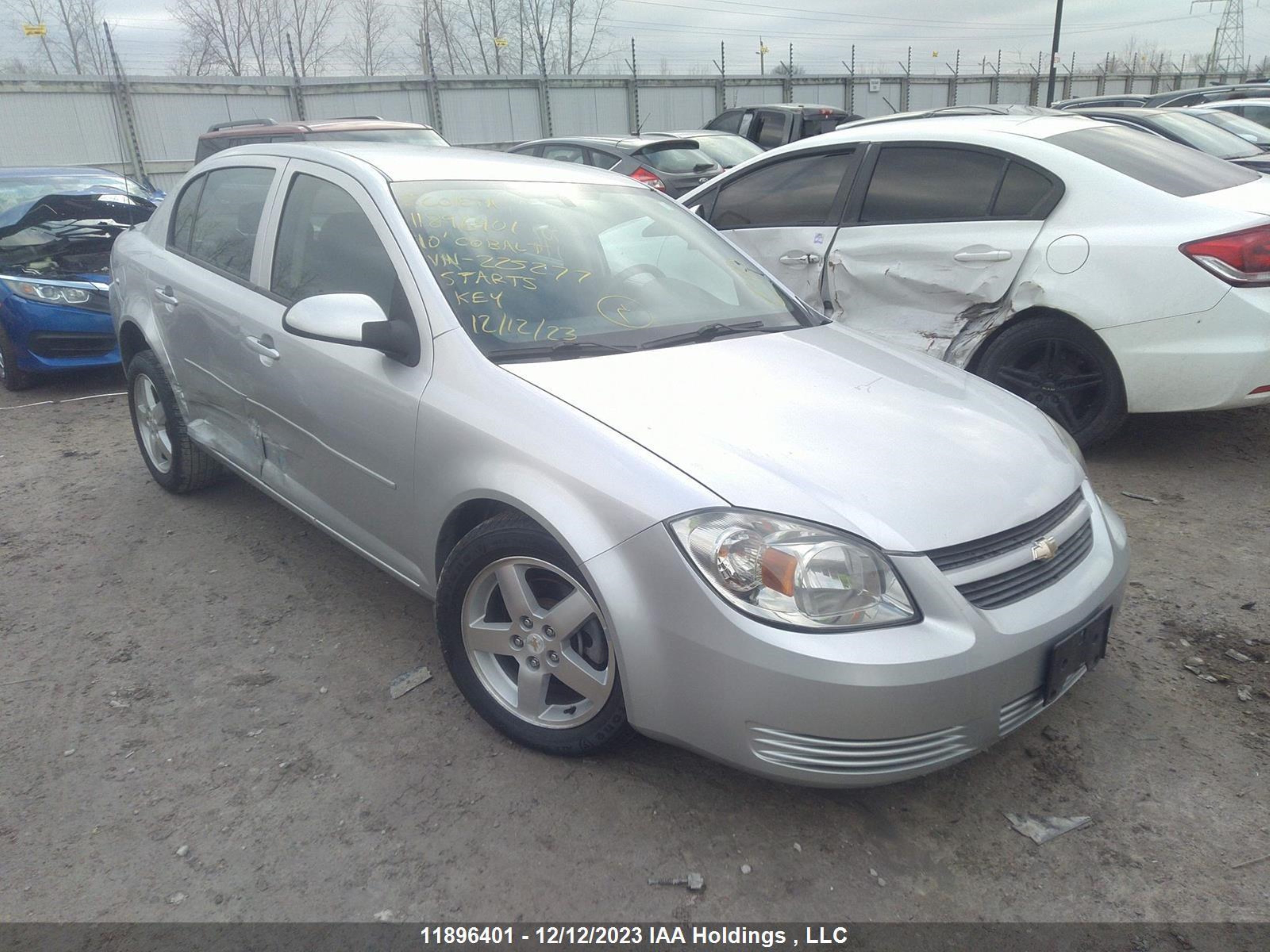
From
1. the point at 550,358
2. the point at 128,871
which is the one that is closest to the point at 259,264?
the point at 550,358

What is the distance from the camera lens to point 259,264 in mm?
3588

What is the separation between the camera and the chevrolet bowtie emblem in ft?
7.73

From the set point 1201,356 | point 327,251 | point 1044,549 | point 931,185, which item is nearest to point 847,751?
point 1044,549

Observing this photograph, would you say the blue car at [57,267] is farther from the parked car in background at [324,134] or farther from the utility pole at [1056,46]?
the utility pole at [1056,46]

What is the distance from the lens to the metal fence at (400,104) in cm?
1639

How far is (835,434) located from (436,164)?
1808 millimetres

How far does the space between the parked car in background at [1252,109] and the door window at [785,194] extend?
32.8 feet

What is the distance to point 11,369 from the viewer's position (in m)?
6.57

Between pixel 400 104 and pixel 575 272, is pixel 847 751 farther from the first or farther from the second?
pixel 400 104

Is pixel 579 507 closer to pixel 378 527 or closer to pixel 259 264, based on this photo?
pixel 378 527

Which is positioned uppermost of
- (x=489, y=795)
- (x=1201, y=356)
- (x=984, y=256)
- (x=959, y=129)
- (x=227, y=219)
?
(x=959, y=129)

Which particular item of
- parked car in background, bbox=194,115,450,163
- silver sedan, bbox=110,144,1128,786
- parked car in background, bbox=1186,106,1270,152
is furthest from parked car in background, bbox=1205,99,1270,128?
silver sedan, bbox=110,144,1128,786

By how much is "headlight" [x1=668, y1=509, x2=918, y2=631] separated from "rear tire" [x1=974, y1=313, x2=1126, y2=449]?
9.34 ft

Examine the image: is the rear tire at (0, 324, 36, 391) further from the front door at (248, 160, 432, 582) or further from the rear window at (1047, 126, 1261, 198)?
the rear window at (1047, 126, 1261, 198)
